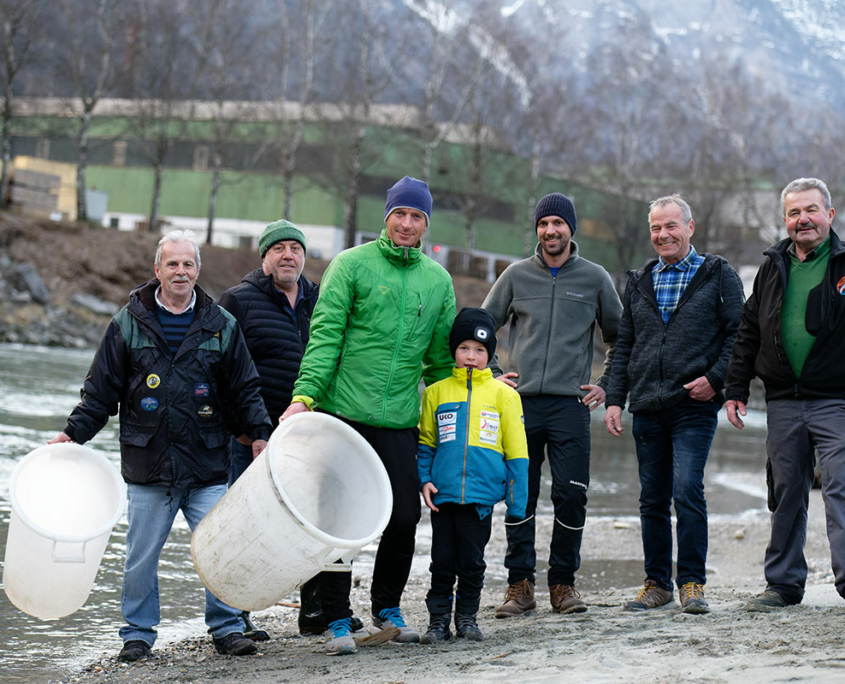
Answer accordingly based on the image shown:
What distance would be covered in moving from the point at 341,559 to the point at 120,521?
421cm

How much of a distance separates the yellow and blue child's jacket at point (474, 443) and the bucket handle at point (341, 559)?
65 cm

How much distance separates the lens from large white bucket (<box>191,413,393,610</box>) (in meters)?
3.97

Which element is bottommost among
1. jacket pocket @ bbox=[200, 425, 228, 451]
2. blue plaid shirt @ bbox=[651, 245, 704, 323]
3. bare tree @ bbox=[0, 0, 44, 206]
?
jacket pocket @ bbox=[200, 425, 228, 451]

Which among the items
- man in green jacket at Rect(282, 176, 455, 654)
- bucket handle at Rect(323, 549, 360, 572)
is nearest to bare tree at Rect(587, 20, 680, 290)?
man in green jacket at Rect(282, 176, 455, 654)

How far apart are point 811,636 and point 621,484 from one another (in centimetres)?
883

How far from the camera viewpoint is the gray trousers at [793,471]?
16.3ft

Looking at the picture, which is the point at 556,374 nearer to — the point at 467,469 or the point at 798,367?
the point at 467,469

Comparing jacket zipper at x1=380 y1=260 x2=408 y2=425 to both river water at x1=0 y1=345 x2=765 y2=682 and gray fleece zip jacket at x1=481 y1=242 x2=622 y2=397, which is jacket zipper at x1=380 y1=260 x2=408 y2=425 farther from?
river water at x1=0 y1=345 x2=765 y2=682

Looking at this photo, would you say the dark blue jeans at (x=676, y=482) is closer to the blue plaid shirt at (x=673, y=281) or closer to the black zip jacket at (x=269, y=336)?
the blue plaid shirt at (x=673, y=281)

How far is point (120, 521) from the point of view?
25.7 feet

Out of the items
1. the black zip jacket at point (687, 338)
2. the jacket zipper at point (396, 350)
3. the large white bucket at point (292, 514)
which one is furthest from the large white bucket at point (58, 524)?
the black zip jacket at point (687, 338)

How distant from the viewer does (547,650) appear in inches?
165

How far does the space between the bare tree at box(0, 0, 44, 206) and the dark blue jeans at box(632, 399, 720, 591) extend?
2975 centimetres

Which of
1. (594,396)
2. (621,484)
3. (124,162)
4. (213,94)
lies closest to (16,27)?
(213,94)
